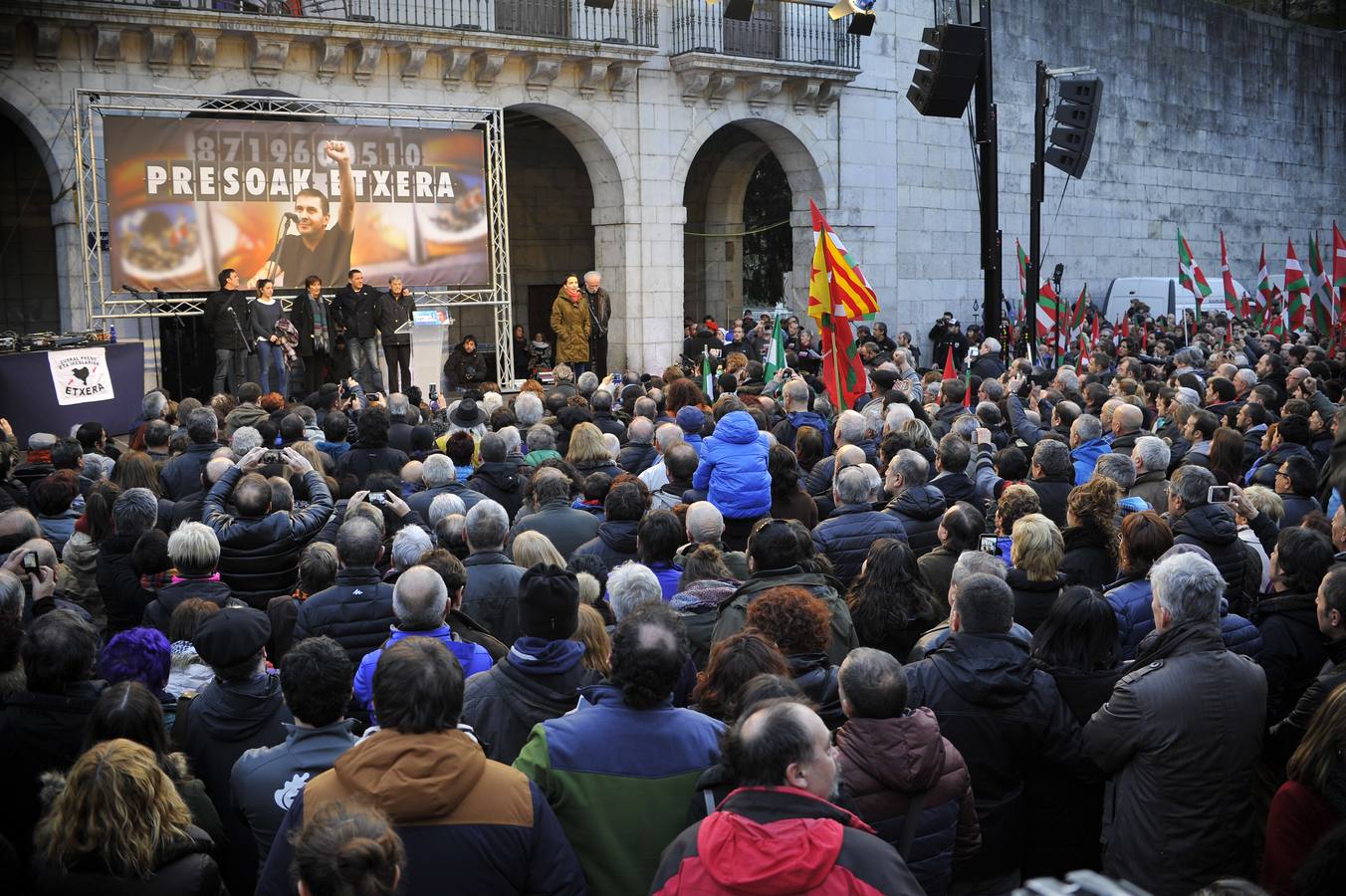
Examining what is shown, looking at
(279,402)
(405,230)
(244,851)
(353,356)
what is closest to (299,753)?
(244,851)

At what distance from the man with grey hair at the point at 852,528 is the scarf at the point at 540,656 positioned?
2410 millimetres

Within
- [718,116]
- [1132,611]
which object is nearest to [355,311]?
[718,116]

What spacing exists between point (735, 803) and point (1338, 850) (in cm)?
133

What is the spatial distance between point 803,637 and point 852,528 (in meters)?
2.22

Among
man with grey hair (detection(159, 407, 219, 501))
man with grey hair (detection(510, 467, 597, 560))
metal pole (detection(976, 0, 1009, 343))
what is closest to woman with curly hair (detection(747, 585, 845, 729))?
man with grey hair (detection(510, 467, 597, 560))

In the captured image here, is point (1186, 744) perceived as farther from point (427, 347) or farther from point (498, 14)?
point (498, 14)

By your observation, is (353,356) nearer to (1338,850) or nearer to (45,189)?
(45,189)

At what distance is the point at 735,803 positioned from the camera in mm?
2795

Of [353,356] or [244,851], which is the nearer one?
[244,851]

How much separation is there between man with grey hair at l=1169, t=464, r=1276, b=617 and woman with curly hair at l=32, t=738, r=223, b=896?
14.4ft

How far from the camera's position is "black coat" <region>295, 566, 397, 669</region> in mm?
5137

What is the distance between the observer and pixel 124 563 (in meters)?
6.17

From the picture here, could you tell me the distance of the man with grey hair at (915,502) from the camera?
6.79 m

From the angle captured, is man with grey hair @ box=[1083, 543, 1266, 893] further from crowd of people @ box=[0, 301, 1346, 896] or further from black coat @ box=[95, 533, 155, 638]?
black coat @ box=[95, 533, 155, 638]
